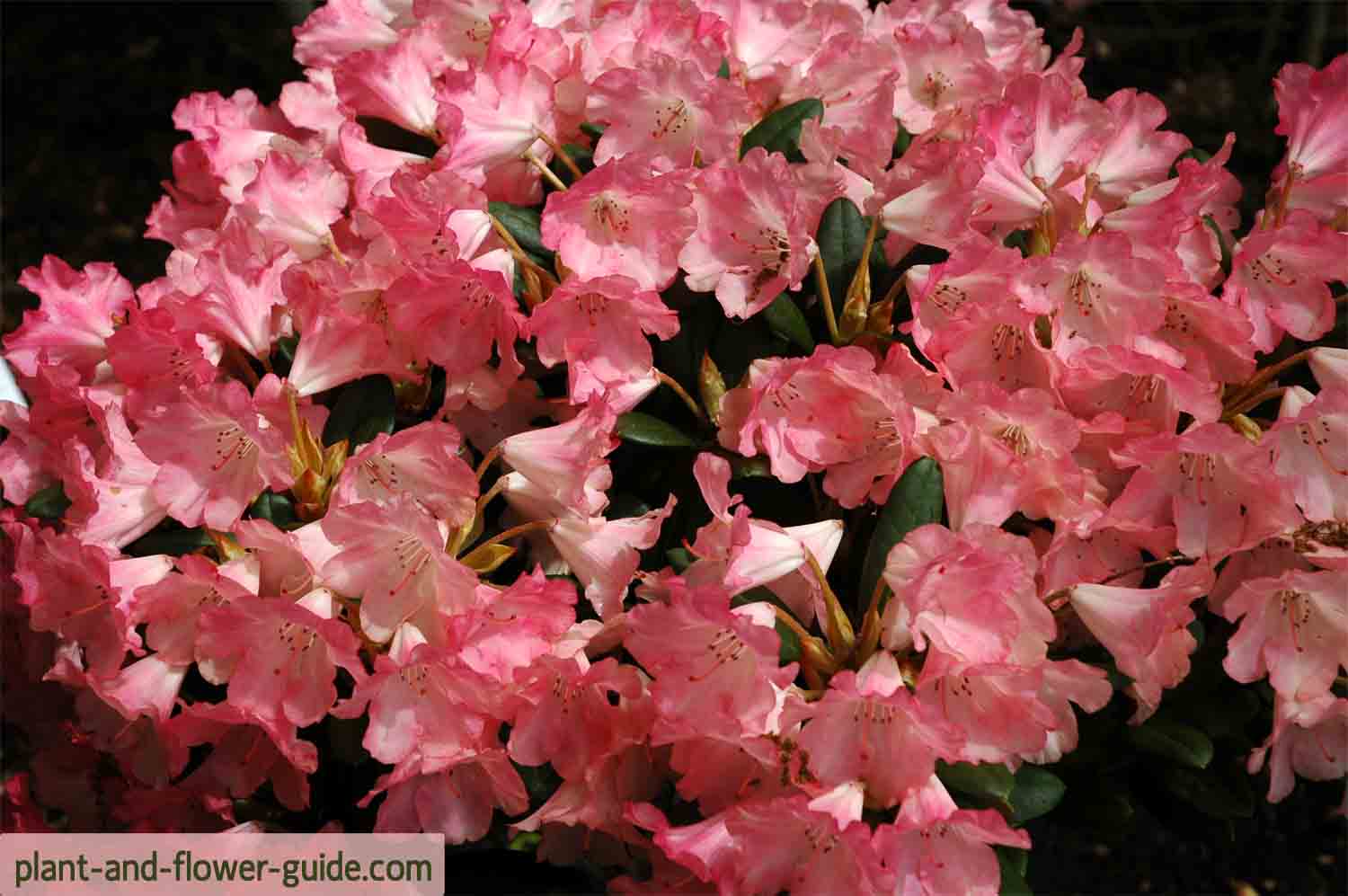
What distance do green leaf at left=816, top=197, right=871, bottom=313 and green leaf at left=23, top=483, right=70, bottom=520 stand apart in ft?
2.40

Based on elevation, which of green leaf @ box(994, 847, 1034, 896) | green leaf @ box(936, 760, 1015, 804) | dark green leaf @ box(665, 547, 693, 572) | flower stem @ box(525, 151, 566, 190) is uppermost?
flower stem @ box(525, 151, 566, 190)

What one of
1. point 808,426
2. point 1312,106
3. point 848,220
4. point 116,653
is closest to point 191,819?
point 116,653

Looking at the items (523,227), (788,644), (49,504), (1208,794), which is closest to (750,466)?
(788,644)

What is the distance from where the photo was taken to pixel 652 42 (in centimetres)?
134

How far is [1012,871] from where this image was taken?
1196 mm

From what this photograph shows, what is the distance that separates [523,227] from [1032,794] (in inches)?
26.2

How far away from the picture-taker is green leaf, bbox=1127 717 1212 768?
4.10ft

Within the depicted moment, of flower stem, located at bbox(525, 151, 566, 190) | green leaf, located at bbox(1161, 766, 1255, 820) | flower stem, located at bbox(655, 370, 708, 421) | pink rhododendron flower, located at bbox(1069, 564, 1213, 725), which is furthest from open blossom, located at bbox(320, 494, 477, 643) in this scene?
green leaf, located at bbox(1161, 766, 1255, 820)

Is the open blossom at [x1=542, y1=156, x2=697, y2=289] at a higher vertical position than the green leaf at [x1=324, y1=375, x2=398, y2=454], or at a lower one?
higher

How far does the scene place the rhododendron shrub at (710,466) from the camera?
1.05 metres

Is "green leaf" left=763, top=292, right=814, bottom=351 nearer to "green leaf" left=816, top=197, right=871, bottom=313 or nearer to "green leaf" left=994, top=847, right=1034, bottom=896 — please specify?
"green leaf" left=816, top=197, right=871, bottom=313

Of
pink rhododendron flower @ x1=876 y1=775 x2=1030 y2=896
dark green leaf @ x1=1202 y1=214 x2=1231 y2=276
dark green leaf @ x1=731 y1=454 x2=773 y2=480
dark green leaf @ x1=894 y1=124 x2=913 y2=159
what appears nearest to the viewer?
pink rhododendron flower @ x1=876 y1=775 x2=1030 y2=896

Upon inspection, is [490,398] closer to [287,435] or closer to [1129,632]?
[287,435]

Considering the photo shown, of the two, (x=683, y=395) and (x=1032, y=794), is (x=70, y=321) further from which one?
(x=1032, y=794)
